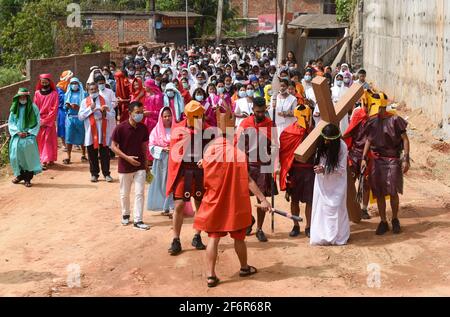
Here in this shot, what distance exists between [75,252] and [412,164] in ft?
25.2

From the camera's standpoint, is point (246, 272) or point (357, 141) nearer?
point (246, 272)

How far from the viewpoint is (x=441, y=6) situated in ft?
50.7

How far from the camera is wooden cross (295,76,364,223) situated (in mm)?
8328

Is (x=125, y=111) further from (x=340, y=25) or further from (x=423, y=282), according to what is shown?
(x=340, y=25)

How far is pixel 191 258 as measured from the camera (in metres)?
8.17

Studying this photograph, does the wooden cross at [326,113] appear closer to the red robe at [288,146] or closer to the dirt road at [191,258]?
the red robe at [288,146]

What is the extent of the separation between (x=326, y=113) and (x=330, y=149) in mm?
526

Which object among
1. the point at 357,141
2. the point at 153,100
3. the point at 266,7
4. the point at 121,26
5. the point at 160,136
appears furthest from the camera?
the point at 266,7

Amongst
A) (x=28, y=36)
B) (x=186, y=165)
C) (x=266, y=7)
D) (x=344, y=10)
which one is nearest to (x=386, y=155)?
(x=186, y=165)

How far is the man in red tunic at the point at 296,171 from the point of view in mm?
8805

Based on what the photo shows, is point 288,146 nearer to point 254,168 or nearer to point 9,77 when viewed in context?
point 254,168

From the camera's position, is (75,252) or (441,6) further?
(441,6)

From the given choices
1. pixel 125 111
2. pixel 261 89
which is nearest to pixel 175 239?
pixel 125 111

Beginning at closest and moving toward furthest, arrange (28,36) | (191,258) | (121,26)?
1. (191,258)
2. (28,36)
3. (121,26)
